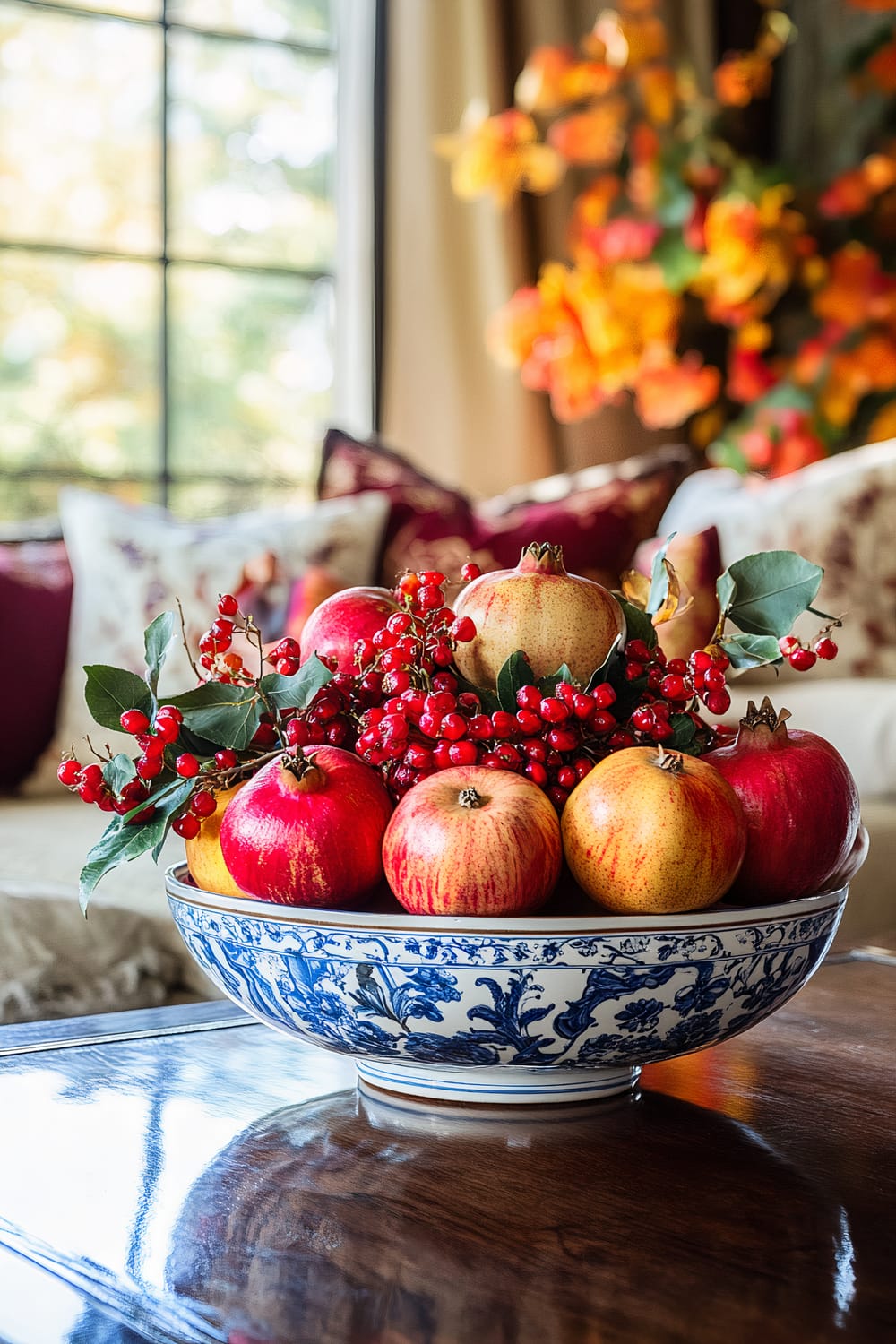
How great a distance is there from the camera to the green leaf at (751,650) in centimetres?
71

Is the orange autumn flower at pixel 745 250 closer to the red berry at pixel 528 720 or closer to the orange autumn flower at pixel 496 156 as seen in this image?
the orange autumn flower at pixel 496 156

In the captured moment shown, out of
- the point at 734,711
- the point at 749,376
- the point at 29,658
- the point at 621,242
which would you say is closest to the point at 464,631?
the point at 734,711

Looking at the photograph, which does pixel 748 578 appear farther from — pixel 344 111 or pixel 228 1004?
pixel 344 111

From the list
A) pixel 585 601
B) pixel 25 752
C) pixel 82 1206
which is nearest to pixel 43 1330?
pixel 82 1206

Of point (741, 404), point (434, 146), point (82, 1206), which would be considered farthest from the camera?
point (741, 404)

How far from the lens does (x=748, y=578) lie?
2.42 feet

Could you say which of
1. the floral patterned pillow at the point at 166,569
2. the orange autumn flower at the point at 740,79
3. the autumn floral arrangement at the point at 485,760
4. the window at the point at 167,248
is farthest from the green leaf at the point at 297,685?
the orange autumn flower at the point at 740,79

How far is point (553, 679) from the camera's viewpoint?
67cm

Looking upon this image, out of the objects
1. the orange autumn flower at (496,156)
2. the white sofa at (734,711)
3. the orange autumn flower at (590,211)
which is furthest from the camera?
the orange autumn flower at (590,211)

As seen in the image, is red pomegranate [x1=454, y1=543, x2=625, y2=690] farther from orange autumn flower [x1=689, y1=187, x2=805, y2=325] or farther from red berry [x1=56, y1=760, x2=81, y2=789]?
orange autumn flower [x1=689, y1=187, x2=805, y2=325]

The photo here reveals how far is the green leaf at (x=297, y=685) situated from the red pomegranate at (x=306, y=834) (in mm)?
37

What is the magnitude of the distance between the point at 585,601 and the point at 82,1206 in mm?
352

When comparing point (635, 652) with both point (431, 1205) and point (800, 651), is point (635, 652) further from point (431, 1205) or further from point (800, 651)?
point (431, 1205)

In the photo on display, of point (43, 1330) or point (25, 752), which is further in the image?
point (25, 752)
